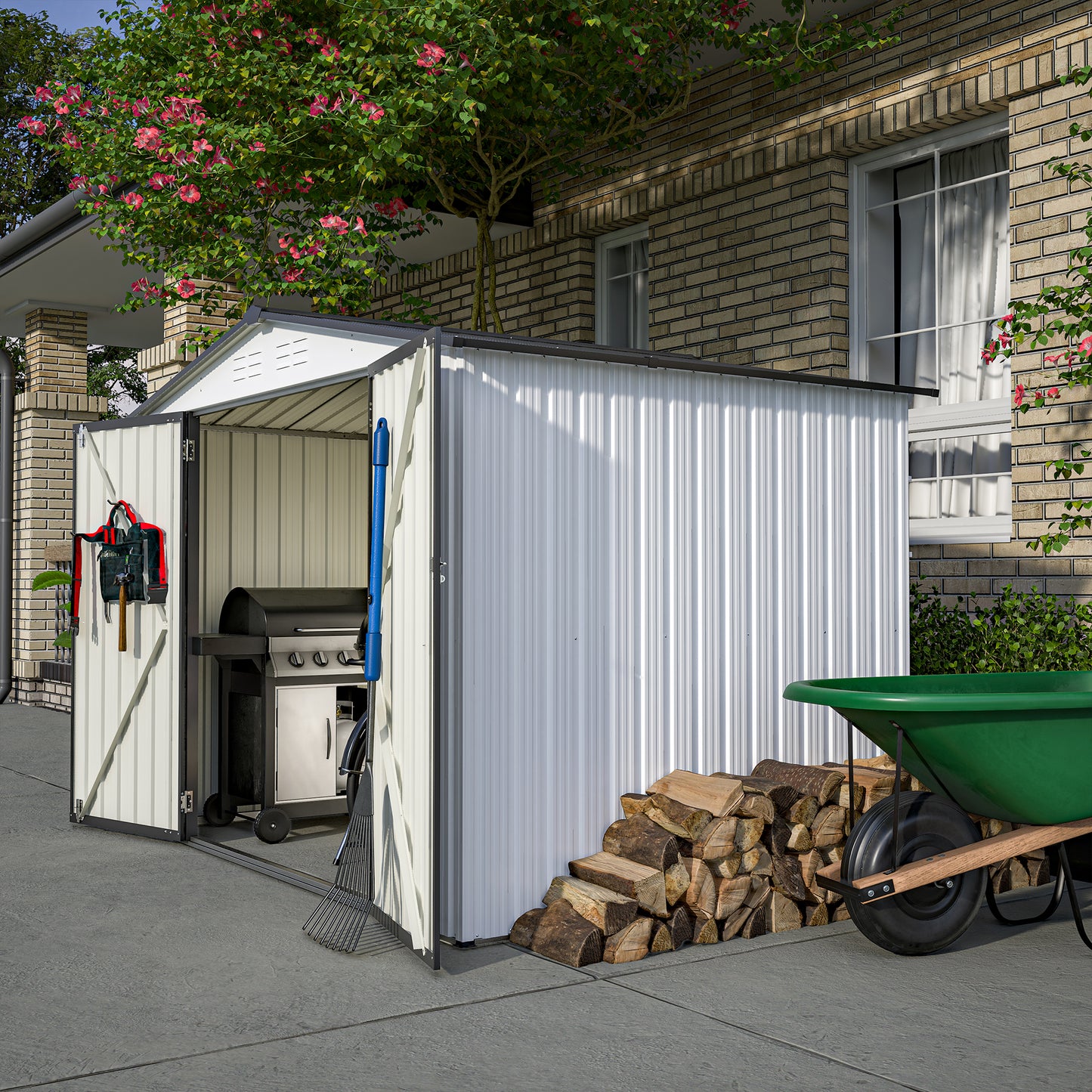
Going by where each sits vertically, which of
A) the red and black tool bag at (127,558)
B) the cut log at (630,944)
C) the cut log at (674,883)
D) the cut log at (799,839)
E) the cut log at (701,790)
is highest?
the red and black tool bag at (127,558)

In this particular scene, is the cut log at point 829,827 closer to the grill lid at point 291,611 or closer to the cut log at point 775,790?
the cut log at point 775,790

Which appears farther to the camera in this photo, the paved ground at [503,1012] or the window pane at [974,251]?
the window pane at [974,251]

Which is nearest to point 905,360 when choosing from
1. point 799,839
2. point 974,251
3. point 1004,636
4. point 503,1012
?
point 974,251

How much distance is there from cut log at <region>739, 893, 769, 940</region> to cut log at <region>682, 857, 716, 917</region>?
18 centimetres

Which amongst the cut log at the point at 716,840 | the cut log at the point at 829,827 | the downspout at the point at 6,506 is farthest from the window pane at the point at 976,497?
the downspout at the point at 6,506

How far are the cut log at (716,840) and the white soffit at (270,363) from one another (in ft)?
7.54

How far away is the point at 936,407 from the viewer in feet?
26.5

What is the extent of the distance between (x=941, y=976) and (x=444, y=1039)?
184 centimetres

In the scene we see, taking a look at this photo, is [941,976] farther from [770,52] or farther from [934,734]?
[770,52]

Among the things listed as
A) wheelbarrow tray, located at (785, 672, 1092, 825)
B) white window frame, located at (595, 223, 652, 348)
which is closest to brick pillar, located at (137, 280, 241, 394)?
white window frame, located at (595, 223, 652, 348)

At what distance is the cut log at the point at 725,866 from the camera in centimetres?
512

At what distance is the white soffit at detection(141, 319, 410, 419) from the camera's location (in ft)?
19.2

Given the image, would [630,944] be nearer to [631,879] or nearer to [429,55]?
[631,879]

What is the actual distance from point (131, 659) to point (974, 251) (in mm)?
5653
